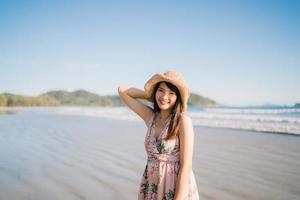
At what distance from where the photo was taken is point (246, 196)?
4.59 metres

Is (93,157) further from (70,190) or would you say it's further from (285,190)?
Result: (285,190)

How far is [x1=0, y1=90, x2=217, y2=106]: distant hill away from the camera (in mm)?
49772

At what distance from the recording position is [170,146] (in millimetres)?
2480

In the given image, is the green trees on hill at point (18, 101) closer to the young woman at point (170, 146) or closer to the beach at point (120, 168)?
the beach at point (120, 168)

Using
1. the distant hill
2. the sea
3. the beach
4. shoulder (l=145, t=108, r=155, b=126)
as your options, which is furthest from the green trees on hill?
shoulder (l=145, t=108, r=155, b=126)

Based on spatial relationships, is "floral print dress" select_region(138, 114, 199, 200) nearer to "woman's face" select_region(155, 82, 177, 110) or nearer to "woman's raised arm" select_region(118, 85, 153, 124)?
"woman's face" select_region(155, 82, 177, 110)

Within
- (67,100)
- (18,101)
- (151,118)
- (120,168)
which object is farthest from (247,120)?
(67,100)

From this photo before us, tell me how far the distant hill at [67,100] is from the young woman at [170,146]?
47.2m

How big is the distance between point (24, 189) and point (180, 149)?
3.27m

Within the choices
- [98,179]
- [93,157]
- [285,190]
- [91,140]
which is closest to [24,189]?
[98,179]

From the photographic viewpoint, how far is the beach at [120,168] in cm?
469

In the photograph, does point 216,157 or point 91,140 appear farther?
point 91,140

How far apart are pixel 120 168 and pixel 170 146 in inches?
153

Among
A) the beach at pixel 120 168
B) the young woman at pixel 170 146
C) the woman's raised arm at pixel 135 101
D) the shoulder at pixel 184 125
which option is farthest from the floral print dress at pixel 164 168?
→ the beach at pixel 120 168
